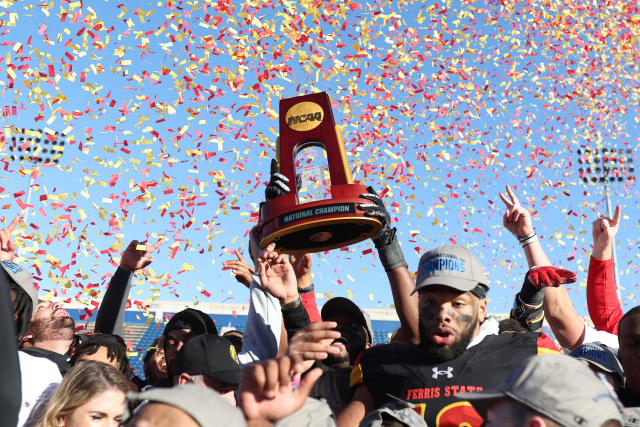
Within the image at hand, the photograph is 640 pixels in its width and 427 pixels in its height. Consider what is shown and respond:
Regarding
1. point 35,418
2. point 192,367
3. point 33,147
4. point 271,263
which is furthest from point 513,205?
point 33,147

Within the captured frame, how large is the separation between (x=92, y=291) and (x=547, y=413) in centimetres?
870

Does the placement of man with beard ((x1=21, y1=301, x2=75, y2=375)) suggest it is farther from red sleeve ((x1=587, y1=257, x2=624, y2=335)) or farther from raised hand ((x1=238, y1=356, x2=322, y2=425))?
red sleeve ((x1=587, y1=257, x2=624, y2=335))

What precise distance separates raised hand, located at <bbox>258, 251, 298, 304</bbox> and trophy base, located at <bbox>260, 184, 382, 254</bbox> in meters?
0.25

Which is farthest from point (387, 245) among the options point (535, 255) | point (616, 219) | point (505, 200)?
point (616, 219)

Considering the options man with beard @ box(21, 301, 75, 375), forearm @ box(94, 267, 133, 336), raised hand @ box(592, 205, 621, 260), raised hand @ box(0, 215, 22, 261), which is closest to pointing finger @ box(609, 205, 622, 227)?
raised hand @ box(592, 205, 621, 260)

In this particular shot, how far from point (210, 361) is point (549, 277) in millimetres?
2396

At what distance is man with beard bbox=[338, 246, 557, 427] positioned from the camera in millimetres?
3295

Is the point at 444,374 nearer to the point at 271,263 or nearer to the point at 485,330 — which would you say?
the point at 485,330

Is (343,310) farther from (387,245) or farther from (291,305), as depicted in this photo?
(291,305)

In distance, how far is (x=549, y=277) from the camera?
4.26m

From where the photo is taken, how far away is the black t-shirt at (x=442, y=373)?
3.24m

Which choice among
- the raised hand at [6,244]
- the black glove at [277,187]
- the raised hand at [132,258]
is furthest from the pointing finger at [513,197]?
the raised hand at [6,244]

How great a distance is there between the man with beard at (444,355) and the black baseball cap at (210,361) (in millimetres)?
1118

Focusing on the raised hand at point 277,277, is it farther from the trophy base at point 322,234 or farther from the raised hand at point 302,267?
the raised hand at point 302,267
